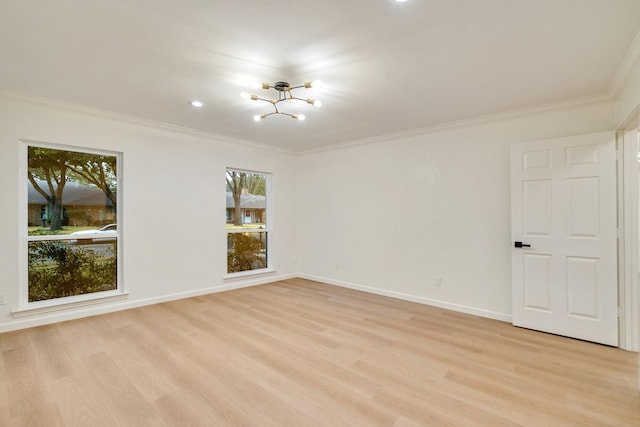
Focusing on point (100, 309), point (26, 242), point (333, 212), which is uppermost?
point (333, 212)

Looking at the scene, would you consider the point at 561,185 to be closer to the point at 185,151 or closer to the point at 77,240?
the point at 185,151

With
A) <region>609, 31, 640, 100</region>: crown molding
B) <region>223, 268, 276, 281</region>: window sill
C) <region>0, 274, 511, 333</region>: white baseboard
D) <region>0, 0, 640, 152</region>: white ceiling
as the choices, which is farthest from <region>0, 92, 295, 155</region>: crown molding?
<region>609, 31, 640, 100</region>: crown molding

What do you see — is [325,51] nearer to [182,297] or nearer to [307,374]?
[307,374]

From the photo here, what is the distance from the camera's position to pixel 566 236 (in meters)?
3.08

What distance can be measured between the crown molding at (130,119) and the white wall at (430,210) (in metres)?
1.51

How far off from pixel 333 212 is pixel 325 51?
11.0ft

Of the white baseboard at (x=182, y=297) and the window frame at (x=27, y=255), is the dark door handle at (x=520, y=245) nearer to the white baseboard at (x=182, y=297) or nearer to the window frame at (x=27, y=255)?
the white baseboard at (x=182, y=297)

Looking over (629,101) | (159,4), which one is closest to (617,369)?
(629,101)

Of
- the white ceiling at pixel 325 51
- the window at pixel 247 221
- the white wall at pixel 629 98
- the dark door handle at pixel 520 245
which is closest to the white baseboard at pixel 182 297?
the window at pixel 247 221

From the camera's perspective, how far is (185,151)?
14.6 ft

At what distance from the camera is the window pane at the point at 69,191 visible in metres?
3.41

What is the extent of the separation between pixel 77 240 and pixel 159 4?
3239mm

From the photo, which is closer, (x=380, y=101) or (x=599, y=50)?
(x=599, y=50)

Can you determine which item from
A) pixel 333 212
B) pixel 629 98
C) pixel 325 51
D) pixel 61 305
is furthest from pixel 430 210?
pixel 61 305
